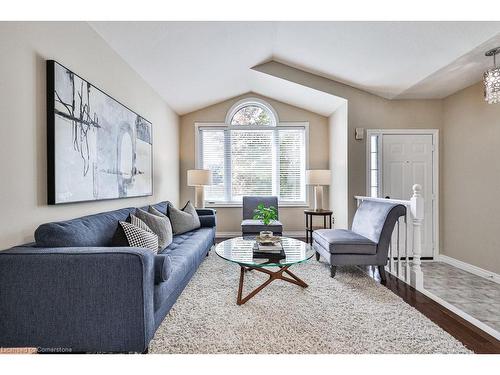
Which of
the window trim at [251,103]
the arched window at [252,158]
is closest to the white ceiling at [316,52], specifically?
the window trim at [251,103]

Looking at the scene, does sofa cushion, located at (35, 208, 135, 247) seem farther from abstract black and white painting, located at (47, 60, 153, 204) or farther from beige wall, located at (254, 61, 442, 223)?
beige wall, located at (254, 61, 442, 223)

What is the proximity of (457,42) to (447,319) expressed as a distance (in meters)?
2.64

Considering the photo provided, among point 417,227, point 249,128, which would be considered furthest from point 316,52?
point 417,227

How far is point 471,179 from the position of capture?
A: 3613mm

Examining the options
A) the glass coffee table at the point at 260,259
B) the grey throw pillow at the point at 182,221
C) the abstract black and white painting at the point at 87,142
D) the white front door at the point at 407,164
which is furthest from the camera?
the white front door at the point at 407,164

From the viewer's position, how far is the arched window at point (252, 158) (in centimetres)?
545

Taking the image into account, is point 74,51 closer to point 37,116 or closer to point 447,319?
point 37,116

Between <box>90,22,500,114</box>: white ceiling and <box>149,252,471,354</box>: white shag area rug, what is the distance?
260 cm

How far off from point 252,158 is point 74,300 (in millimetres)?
4286

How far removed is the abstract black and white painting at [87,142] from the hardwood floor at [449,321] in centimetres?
301

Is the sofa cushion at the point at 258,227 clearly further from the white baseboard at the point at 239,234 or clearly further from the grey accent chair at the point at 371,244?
the grey accent chair at the point at 371,244

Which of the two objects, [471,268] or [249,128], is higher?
[249,128]

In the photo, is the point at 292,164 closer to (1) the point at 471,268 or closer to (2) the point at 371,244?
(2) the point at 371,244

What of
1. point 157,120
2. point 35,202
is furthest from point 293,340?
point 157,120
